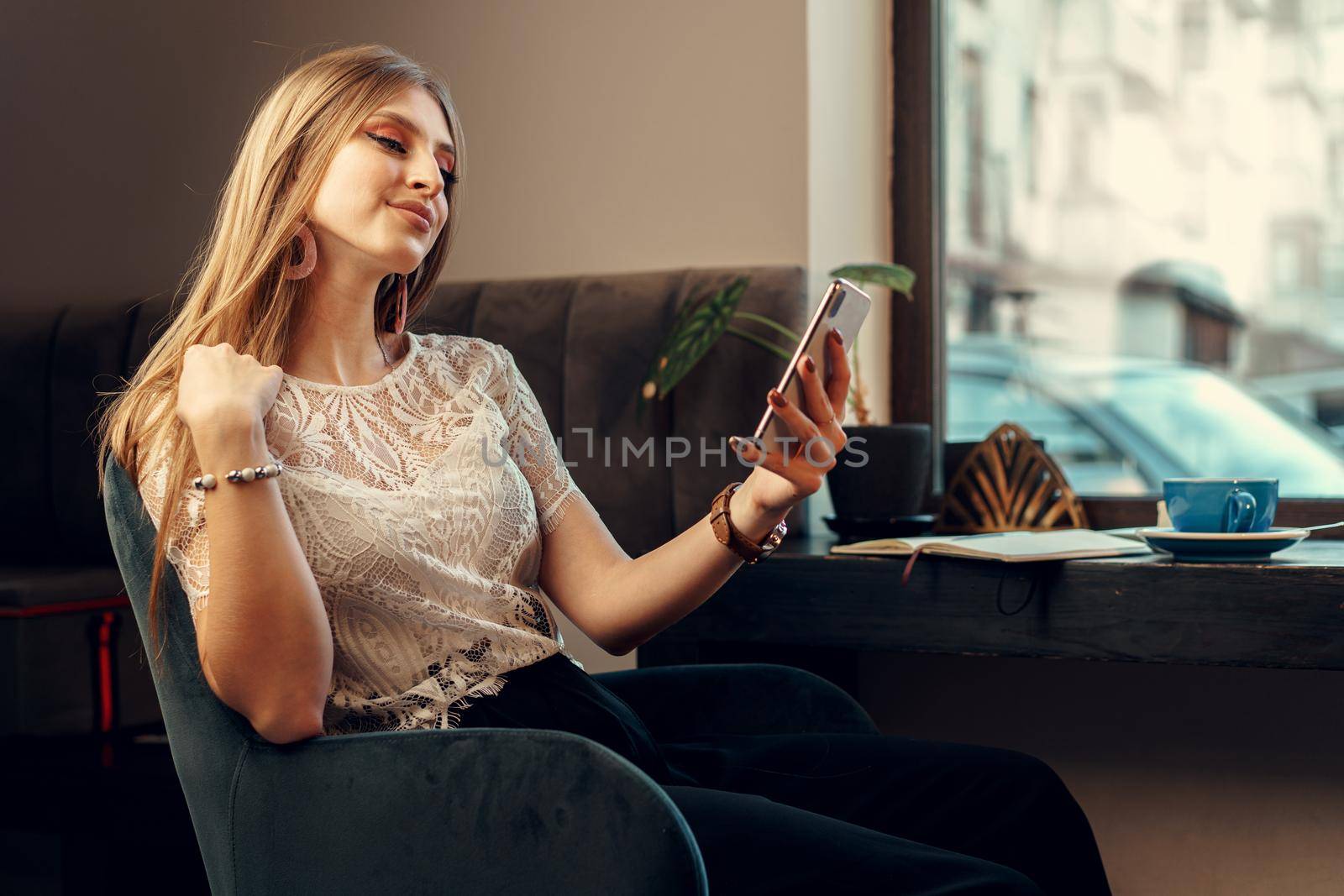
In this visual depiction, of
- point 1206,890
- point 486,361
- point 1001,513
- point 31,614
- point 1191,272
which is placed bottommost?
point 1206,890

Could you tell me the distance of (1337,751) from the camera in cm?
189

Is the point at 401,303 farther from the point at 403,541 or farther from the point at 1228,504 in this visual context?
the point at 1228,504

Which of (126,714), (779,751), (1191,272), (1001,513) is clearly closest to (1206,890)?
(1001,513)

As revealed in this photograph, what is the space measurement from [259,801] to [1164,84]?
1.83 metres

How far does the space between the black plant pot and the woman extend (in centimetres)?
65

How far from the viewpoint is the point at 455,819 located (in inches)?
34.6

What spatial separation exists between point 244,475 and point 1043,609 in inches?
39.3

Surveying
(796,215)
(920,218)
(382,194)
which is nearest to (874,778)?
(382,194)

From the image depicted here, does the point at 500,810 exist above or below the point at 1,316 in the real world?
below

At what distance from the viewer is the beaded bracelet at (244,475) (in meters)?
0.96

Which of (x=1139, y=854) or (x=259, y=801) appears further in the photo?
(x=1139, y=854)

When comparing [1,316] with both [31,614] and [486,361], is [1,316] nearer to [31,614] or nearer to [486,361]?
[31,614]

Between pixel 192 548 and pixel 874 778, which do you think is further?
pixel 874 778

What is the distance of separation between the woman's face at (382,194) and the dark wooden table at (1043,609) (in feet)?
2.36
